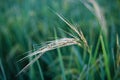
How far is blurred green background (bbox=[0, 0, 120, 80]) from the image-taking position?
1635 millimetres

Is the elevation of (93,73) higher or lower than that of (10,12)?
lower

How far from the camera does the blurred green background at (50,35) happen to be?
1.63 meters

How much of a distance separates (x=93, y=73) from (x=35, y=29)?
0.79m

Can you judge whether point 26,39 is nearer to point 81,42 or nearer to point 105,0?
point 81,42

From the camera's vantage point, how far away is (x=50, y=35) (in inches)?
82.4

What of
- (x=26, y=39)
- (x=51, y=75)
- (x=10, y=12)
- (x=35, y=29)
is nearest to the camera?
(x=51, y=75)

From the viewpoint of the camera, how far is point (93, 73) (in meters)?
1.50

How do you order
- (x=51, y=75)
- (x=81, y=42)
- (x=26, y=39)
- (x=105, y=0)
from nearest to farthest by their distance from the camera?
(x=81, y=42), (x=51, y=75), (x=26, y=39), (x=105, y=0)

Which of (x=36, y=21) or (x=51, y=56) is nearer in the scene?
(x=51, y=56)

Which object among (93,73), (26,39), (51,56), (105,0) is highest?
(105,0)

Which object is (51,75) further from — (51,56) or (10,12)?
(10,12)

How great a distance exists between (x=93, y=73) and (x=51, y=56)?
392 millimetres

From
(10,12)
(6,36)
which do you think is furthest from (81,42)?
(10,12)

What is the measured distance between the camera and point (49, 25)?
Result: 2244 mm
